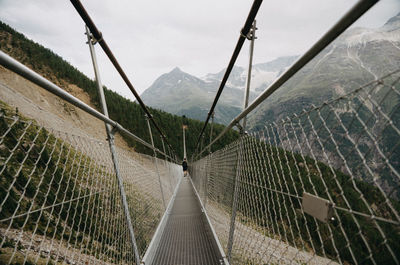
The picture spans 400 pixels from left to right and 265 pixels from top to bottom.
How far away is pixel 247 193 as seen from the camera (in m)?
1.91

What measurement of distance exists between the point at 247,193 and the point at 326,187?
1092 millimetres

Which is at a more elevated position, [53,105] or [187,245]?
[53,105]

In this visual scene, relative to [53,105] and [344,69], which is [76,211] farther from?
[344,69]

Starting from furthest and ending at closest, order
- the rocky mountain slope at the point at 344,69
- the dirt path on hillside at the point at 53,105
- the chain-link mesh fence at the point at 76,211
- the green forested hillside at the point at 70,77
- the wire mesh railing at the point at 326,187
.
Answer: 1. the rocky mountain slope at the point at 344,69
2. the green forested hillside at the point at 70,77
3. the dirt path on hillside at the point at 53,105
4. the chain-link mesh fence at the point at 76,211
5. the wire mesh railing at the point at 326,187

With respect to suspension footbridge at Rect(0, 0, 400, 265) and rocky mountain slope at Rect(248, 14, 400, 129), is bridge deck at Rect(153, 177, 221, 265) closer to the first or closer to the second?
suspension footbridge at Rect(0, 0, 400, 265)

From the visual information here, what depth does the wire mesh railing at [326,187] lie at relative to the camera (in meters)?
0.67

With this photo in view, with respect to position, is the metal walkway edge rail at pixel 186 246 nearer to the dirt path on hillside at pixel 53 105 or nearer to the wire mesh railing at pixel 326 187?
the wire mesh railing at pixel 326 187

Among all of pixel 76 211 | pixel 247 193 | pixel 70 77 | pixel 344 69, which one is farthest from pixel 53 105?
pixel 344 69

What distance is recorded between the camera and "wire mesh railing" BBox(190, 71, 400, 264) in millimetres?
669

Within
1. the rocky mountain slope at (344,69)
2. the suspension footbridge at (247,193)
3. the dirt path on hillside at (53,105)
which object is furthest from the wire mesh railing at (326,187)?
the rocky mountain slope at (344,69)

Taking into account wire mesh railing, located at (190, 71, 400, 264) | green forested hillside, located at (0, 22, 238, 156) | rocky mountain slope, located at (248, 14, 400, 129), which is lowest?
wire mesh railing, located at (190, 71, 400, 264)

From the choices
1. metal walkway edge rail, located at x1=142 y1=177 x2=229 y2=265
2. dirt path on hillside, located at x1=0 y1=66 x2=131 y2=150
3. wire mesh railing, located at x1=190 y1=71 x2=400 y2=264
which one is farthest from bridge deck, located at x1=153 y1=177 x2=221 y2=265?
dirt path on hillside, located at x1=0 y1=66 x2=131 y2=150

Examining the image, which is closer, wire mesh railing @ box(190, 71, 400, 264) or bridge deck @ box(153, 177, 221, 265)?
wire mesh railing @ box(190, 71, 400, 264)

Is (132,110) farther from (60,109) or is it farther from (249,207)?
(249,207)
